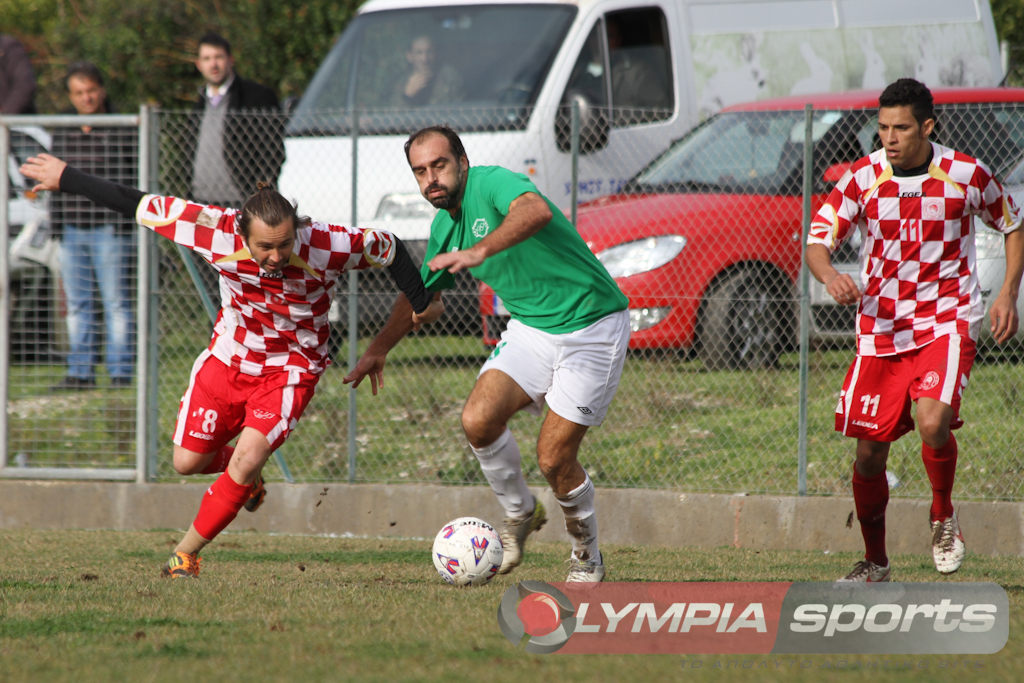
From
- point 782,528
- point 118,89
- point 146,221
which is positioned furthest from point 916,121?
point 118,89

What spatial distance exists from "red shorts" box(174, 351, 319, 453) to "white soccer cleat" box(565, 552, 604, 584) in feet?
5.01

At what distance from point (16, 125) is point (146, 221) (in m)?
3.54

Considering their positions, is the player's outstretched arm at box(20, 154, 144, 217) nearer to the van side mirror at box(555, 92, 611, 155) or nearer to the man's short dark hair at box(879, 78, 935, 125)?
the van side mirror at box(555, 92, 611, 155)

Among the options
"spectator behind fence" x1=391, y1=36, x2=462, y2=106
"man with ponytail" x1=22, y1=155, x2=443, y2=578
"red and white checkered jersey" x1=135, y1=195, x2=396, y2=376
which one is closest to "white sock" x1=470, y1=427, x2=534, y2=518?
"man with ponytail" x1=22, y1=155, x2=443, y2=578

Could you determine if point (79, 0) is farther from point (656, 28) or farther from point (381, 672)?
point (381, 672)

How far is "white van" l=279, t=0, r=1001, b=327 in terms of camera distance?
9812 millimetres

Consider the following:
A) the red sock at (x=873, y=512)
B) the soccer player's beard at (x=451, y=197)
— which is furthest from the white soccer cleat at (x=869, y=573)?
the soccer player's beard at (x=451, y=197)

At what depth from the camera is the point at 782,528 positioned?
27.0 ft

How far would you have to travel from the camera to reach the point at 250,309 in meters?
6.59

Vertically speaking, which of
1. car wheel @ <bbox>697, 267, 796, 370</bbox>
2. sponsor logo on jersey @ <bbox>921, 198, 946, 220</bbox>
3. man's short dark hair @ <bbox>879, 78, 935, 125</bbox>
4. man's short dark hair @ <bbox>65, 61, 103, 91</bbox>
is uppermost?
man's short dark hair @ <bbox>65, 61, 103, 91</bbox>

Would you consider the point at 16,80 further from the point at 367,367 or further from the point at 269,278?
the point at 367,367

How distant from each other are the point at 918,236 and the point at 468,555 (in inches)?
98.8

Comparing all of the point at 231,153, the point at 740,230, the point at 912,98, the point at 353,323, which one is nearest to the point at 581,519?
the point at 912,98

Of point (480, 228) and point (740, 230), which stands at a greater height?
point (480, 228)
